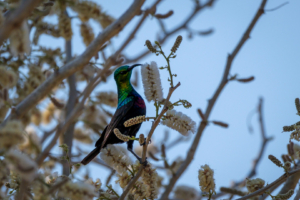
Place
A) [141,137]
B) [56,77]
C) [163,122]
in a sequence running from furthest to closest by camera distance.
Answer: [56,77] < [163,122] < [141,137]

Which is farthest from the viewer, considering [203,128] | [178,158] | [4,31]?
A: [178,158]

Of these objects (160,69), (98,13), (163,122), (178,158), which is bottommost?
(163,122)

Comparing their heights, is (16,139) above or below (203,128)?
below

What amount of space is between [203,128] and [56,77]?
1799 millimetres

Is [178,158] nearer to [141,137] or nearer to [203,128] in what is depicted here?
[203,128]

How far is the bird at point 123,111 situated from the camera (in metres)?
4.09

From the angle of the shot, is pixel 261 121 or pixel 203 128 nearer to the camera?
pixel 203 128

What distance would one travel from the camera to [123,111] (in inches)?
172

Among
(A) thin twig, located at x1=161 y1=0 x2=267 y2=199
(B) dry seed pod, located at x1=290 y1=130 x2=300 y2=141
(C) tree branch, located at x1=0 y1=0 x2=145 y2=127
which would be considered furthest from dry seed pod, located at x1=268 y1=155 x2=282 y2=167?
(C) tree branch, located at x1=0 y1=0 x2=145 y2=127

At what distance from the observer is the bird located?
161 inches

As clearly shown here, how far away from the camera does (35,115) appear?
5.56 meters

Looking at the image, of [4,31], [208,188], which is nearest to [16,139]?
[4,31]

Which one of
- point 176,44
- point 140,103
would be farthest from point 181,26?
point 176,44

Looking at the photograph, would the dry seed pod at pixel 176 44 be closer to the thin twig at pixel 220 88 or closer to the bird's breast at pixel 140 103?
the thin twig at pixel 220 88
